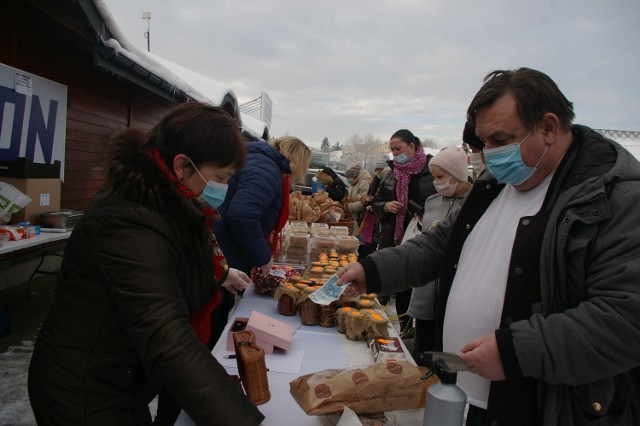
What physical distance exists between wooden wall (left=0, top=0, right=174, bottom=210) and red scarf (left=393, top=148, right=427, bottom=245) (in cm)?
285

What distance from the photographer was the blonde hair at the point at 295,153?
3.15 meters

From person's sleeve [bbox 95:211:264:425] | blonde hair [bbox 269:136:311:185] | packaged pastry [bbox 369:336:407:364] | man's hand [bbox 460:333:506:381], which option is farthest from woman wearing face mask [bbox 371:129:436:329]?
person's sleeve [bbox 95:211:264:425]

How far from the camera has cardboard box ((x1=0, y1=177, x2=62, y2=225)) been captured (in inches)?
148

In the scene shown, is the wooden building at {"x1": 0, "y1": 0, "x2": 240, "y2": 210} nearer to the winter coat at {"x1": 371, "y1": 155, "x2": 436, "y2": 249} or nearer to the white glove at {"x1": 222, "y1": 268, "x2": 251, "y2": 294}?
the white glove at {"x1": 222, "y1": 268, "x2": 251, "y2": 294}

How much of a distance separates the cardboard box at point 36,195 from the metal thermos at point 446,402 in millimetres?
4146

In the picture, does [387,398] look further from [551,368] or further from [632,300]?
[632,300]

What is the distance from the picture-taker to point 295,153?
3.16 meters

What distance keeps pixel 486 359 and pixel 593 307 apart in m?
0.30

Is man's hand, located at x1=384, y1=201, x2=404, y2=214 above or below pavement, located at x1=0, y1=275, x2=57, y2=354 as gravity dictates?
above

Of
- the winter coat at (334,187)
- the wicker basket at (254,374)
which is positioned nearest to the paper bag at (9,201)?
the wicker basket at (254,374)

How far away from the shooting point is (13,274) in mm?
4734

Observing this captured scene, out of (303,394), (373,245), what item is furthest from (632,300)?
(373,245)

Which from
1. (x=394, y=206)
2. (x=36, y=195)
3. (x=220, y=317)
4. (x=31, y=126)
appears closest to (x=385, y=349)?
(x=220, y=317)

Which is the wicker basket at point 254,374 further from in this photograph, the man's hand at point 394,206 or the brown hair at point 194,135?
the man's hand at point 394,206
